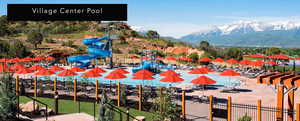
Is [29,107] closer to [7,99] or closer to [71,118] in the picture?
[71,118]

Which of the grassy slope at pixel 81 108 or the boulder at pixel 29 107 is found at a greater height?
the boulder at pixel 29 107

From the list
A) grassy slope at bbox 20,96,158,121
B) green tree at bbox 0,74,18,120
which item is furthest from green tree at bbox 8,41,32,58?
green tree at bbox 0,74,18,120

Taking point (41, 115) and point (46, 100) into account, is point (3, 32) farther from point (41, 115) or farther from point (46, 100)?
point (41, 115)

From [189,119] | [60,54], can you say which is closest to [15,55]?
[60,54]

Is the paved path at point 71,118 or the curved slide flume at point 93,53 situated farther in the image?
the curved slide flume at point 93,53

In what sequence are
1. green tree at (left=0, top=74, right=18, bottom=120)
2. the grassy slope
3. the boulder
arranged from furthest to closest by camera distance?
the grassy slope, the boulder, green tree at (left=0, top=74, right=18, bottom=120)

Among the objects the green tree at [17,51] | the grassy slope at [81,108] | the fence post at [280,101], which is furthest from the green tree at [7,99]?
the green tree at [17,51]

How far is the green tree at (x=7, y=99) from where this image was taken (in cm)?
1066

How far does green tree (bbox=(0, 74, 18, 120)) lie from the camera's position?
10.7 m

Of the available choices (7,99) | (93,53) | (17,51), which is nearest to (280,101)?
(7,99)

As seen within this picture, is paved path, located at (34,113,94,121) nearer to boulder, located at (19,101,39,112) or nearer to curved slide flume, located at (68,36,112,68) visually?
boulder, located at (19,101,39,112)

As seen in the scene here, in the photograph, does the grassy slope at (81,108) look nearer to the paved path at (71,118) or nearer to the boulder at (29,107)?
the paved path at (71,118)

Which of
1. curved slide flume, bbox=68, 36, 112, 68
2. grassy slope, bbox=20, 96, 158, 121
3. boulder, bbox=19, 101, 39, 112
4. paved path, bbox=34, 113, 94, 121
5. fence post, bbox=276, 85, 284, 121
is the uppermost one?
curved slide flume, bbox=68, 36, 112, 68

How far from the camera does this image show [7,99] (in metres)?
10.8
